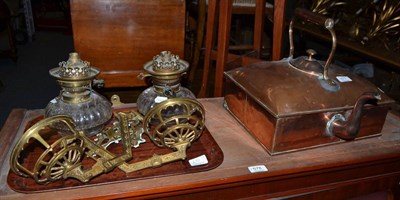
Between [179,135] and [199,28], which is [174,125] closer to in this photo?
[179,135]

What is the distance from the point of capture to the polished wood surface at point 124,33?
1.37 meters

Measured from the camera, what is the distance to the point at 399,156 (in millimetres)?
851

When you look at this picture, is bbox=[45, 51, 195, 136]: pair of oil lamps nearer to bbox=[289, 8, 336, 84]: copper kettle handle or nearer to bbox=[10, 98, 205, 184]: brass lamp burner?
bbox=[10, 98, 205, 184]: brass lamp burner

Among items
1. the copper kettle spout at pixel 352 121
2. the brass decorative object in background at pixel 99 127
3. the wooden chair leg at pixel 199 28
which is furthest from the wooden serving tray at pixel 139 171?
the wooden chair leg at pixel 199 28

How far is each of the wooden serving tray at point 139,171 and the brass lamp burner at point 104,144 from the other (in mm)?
11

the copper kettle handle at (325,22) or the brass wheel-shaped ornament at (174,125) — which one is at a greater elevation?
the copper kettle handle at (325,22)

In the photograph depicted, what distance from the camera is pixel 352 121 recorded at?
2.52 ft

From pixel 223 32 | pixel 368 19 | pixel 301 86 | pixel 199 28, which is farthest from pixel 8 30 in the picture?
pixel 301 86

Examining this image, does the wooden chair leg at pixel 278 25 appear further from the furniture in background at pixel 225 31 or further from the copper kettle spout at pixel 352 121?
the copper kettle spout at pixel 352 121

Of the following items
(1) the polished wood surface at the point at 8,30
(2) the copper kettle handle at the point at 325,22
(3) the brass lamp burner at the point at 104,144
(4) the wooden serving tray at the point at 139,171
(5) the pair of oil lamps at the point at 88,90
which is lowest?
(1) the polished wood surface at the point at 8,30

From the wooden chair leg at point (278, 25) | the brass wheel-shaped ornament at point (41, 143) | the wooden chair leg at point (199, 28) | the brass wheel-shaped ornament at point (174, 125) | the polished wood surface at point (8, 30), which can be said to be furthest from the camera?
the polished wood surface at point (8, 30)

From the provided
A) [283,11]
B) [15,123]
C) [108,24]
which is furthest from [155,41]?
[15,123]

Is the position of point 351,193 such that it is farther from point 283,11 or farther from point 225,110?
point 283,11

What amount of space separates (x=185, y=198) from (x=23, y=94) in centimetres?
217
